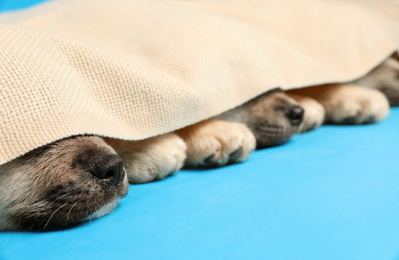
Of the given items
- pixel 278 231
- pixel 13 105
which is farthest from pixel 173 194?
pixel 13 105

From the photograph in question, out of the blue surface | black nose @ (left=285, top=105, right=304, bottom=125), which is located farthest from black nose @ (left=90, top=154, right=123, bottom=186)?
black nose @ (left=285, top=105, right=304, bottom=125)

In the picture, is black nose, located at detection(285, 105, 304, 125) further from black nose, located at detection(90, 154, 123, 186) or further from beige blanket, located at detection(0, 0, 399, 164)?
black nose, located at detection(90, 154, 123, 186)

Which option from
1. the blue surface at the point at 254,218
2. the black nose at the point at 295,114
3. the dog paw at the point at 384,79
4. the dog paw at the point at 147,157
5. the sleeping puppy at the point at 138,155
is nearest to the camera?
the blue surface at the point at 254,218

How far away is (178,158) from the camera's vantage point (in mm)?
1347

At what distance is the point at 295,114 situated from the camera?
162 cm

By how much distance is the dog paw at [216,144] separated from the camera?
4.59ft

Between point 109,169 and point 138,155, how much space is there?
27cm

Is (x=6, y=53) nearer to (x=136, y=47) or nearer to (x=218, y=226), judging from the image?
(x=136, y=47)

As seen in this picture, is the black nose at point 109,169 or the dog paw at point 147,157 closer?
the black nose at point 109,169

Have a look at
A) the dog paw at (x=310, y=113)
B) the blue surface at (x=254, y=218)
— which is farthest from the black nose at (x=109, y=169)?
the dog paw at (x=310, y=113)

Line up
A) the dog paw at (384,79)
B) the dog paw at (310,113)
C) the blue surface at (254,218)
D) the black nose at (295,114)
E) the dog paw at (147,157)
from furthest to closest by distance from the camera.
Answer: the dog paw at (384,79), the dog paw at (310,113), the black nose at (295,114), the dog paw at (147,157), the blue surface at (254,218)

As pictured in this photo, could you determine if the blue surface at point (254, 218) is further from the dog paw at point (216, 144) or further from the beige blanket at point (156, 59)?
the beige blanket at point (156, 59)

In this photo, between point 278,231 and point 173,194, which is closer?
point 278,231

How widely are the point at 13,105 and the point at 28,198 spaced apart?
8.3 inches
